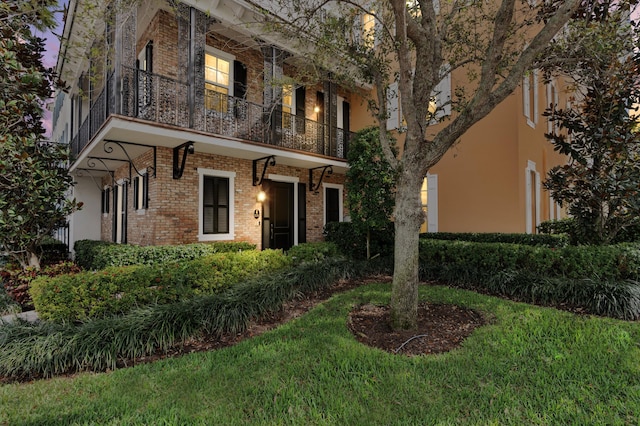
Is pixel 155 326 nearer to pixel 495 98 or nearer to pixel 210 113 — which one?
pixel 495 98

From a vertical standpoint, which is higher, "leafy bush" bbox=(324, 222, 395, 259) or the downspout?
the downspout

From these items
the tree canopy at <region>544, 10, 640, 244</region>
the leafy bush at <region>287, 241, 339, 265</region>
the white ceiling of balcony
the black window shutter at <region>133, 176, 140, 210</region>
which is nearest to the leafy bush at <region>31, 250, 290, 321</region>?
the leafy bush at <region>287, 241, 339, 265</region>

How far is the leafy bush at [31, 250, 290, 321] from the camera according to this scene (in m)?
4.02

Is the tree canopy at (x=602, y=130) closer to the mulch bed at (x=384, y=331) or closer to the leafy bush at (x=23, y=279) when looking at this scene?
the mulch bed at (x=384, y=331)

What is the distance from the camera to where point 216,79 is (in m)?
8.89

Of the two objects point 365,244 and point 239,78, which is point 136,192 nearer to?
point 239,78

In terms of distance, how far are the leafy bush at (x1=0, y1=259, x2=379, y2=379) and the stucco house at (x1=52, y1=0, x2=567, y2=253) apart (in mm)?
3878

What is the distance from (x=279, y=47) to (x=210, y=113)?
285 centimetres

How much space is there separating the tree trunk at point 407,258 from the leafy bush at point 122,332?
80.5 inches

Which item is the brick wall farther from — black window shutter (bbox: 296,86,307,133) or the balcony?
black window shutter (bbox: 296,86,307,133)

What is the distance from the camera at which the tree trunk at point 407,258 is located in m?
4.17

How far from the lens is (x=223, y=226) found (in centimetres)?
875

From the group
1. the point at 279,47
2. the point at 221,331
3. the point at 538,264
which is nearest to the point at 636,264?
the point at 538,264

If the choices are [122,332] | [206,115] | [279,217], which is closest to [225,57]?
[206,115]
